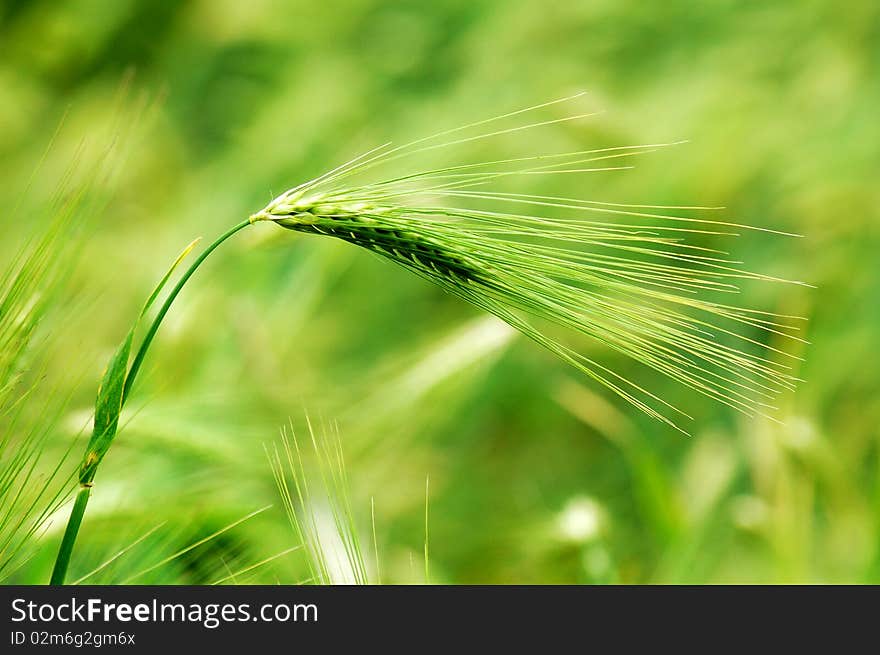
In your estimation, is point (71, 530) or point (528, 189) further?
point (528, 189)

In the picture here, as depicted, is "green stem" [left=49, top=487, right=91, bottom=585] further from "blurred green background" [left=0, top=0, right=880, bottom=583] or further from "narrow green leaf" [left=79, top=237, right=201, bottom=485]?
"blurred green background" [left=0, top=0, right=880, bottom=583]

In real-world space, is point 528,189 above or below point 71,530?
above

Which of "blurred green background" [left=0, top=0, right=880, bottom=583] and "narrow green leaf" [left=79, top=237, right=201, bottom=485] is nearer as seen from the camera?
"narrow green leaf" [left=79, top=237, right=201, bottom=485]

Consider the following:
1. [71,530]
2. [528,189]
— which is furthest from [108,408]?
[528,189]

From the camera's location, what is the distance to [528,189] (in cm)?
173

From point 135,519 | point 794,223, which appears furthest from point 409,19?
point 135,519

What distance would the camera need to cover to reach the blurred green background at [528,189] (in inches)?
50.0

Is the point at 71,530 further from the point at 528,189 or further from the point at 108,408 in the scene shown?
the point at 528,189

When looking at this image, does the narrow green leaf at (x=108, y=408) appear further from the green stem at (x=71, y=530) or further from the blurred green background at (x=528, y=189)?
the blurred green background at (x=528, y=189)

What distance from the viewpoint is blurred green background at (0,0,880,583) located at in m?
1.27

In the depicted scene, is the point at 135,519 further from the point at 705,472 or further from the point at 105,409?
the point at 705,472

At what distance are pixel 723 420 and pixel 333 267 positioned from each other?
0.71 meters

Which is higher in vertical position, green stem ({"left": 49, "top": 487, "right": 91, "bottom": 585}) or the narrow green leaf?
the narrow green leaf

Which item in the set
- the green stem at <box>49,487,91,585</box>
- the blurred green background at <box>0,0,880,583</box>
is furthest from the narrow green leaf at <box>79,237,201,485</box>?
the blurred green background at <box>0,0,880,583</box>
